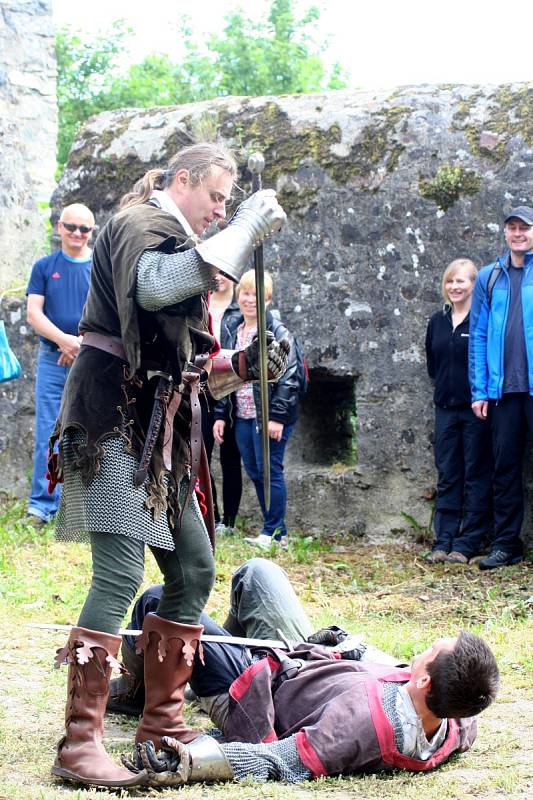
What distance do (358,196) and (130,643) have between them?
4087 mm

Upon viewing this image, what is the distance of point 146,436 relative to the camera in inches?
129

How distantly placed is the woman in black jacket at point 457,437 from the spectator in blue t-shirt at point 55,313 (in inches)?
84.5

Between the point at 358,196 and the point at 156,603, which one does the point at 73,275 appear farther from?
the point at 156,603

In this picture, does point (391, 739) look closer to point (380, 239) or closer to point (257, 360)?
point (257, 360)

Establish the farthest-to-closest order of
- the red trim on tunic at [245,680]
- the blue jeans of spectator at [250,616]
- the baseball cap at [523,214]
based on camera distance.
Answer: the baseball cap at [523,214] → the blue jeans of spectator at [250,616] → the red trim on tunic at [245,680]

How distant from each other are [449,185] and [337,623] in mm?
3002

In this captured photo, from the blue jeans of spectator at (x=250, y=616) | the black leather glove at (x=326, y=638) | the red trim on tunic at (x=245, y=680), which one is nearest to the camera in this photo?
Result: the red trim on tunic at (x=245, y=680)

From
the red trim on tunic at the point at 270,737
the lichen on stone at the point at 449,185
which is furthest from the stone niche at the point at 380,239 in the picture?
the red trim on tunic at the point at 270,737

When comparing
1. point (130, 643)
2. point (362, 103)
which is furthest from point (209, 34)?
point (130, 643)

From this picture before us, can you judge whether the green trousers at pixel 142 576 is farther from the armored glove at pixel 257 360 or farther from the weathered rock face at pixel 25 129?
the weathered rock face at pixel 25 129

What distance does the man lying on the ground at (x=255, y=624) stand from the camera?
3.67m

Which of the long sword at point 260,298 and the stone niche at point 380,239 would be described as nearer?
the long sword at point 260,298

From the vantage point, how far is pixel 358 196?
7188 mm

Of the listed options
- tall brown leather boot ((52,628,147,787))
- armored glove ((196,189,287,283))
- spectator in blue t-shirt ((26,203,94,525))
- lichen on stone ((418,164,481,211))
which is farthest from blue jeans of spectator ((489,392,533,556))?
tall brown leather boot ((52,628,147,787))
